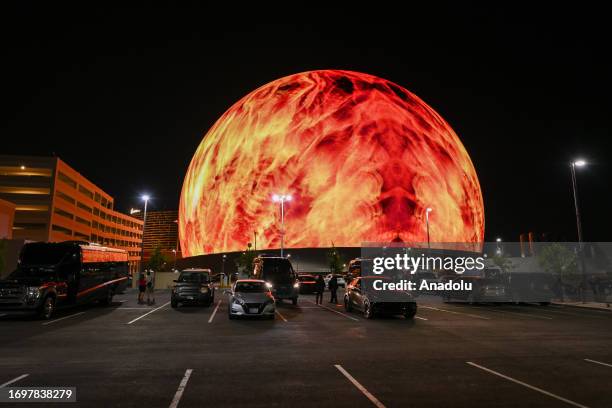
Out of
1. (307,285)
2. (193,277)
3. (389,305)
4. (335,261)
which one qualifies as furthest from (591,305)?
(335,261)

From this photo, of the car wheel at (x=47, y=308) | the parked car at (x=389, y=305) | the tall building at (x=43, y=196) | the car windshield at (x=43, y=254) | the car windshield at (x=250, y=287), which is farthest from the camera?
the tall building at (x=43, y=196)

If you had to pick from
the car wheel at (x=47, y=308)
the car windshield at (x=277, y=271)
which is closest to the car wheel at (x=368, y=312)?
the car windshield at (x=277, y=271)

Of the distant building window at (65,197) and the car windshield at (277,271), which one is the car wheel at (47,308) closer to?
the car windshield at (277,271)

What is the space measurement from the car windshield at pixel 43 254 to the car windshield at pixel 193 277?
18.5 feet

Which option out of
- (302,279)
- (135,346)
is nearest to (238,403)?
(135,346)

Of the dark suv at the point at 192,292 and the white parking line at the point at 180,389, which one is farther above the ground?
the dark suv at the point at 192,292

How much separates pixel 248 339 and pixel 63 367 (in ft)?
15.5

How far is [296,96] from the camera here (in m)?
53.9

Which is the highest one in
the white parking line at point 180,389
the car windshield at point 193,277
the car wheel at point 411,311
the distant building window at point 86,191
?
the distant building window at point 86,191

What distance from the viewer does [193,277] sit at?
22188mm

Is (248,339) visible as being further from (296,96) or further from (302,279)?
(296,96)

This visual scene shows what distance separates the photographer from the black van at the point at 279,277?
77.0ft

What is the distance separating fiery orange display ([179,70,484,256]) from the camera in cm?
4891

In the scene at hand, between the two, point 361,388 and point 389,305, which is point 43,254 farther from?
point 361,388
